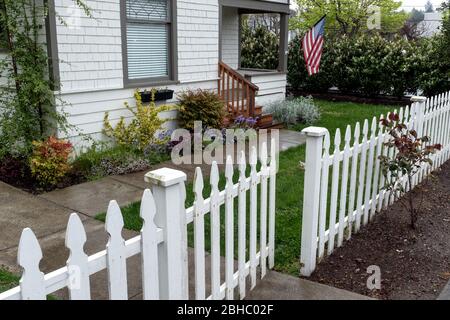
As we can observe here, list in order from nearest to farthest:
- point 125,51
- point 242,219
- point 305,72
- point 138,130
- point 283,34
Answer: point 242,219
point 138,130
point 125,51
point 283,34
point 305,72

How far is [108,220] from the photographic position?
2.00 metres

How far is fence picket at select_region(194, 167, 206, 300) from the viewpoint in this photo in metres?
2.58

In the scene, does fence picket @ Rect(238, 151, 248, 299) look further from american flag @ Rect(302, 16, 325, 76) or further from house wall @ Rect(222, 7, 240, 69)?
house wall @ Rect(222, 7, 240, 69)

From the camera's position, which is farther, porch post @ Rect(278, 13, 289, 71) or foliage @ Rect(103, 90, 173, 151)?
porch post @ Rect(278, 13, 289, 71)

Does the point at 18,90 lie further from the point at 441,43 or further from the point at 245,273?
the point at 441,43

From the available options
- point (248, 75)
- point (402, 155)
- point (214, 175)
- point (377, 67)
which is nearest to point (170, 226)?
point (214, 175)

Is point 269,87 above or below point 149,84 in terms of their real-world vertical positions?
below

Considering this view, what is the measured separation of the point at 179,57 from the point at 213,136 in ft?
5.50

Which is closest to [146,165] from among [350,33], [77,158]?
[77,158]

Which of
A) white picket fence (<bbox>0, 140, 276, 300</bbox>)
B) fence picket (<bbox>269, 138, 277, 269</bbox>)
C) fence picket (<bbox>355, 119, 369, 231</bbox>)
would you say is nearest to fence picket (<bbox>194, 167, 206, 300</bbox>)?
white picket fence (<bbox>0, 140, 276, 300</bbox>)

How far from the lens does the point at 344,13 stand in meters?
21.3

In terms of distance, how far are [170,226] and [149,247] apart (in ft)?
0.50

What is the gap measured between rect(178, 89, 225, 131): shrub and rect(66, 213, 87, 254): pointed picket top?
653cm

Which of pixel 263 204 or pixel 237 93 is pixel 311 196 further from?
pixel 237 93
